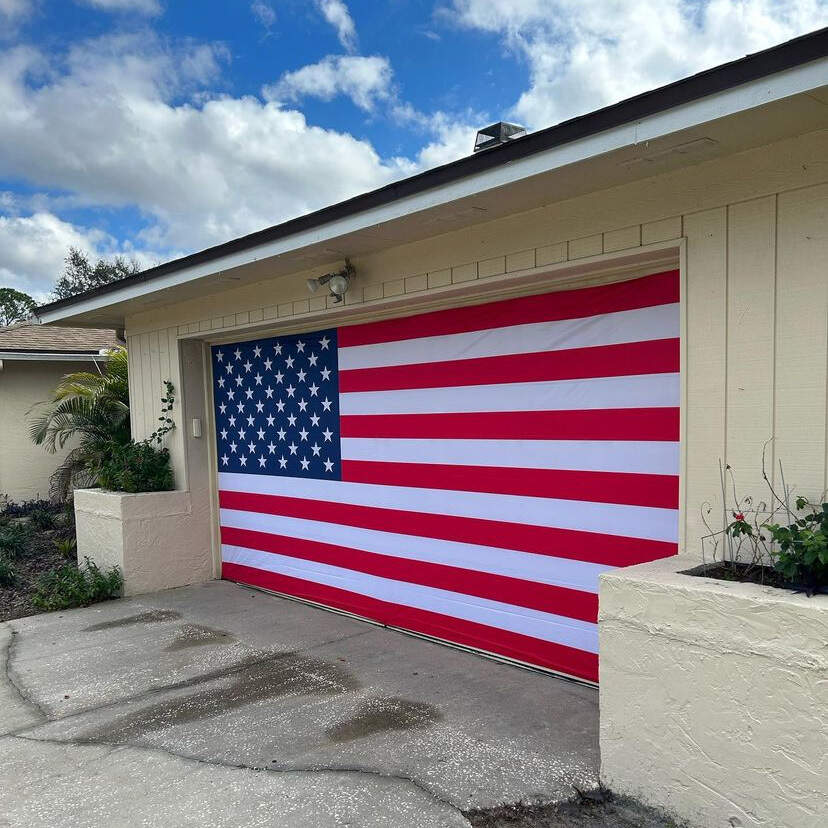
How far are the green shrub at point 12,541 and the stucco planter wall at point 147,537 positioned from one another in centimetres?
144

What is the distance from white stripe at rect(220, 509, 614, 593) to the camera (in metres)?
4.30

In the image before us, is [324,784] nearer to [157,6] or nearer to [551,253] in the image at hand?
[551,253]

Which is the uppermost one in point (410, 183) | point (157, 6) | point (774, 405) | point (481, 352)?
point (157, 6)

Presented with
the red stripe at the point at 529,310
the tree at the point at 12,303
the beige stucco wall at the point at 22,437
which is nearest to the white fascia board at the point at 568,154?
the red stripe at the point at 529,310

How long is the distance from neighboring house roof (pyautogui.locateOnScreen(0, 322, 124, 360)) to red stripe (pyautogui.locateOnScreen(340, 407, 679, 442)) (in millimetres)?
6105

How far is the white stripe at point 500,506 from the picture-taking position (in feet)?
12.9

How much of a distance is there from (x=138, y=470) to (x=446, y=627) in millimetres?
3879

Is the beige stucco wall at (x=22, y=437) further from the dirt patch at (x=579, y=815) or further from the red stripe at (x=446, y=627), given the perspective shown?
the dirt patch at (x=579, y=815)

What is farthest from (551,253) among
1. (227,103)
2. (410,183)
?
(227,103)

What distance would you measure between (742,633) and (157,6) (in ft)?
28.8

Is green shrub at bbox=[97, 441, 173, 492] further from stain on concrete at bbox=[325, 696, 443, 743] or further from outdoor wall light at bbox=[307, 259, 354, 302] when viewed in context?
stain on concrete at bbox=[325, 696, 443, 743]

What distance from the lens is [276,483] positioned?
21.9 feet

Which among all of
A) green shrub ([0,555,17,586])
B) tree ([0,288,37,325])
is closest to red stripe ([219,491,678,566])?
green shrub ([0,555,17,586])

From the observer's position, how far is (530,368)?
4480 mm
